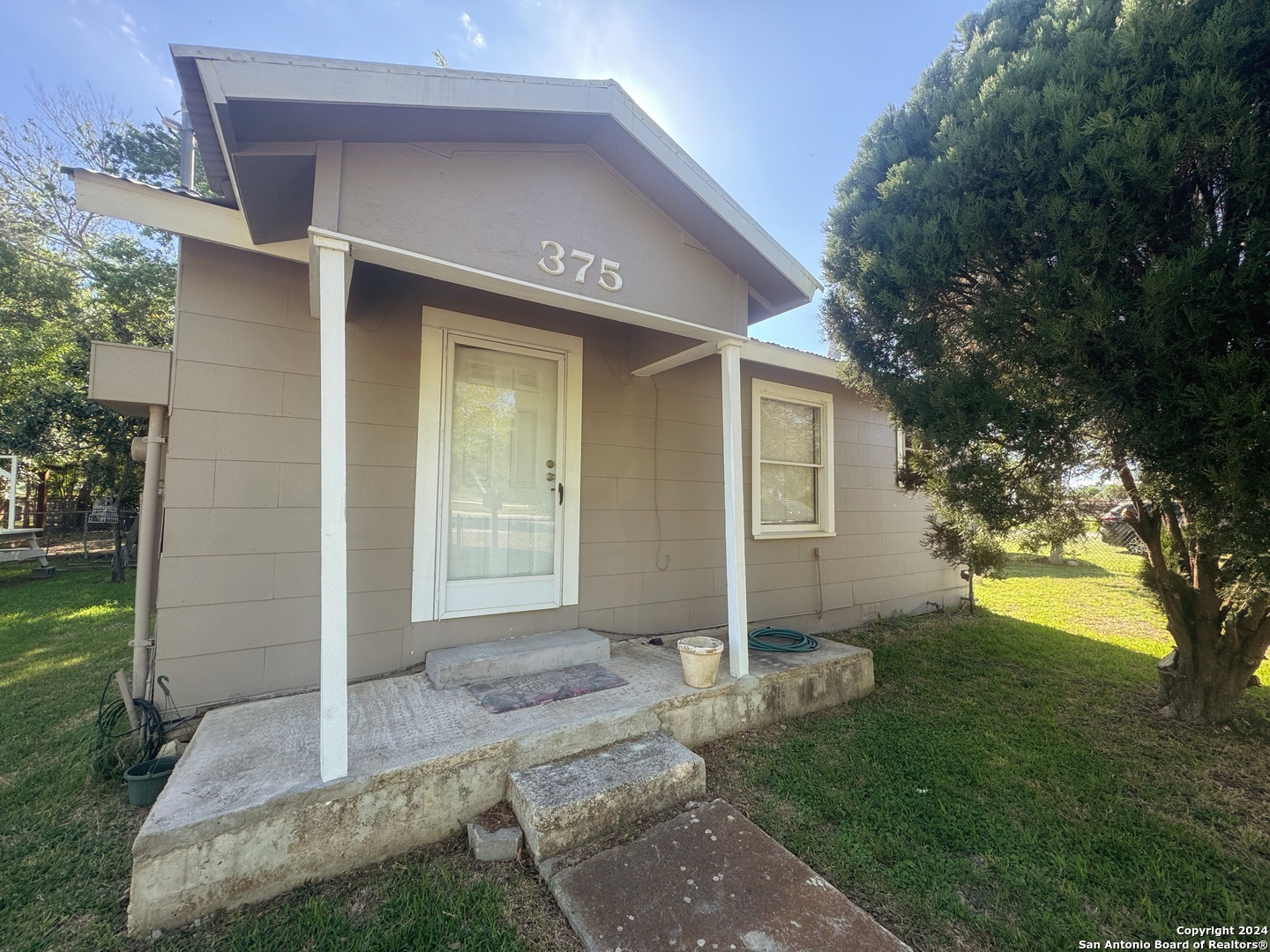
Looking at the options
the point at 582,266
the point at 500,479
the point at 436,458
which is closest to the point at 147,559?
the point at 436,458

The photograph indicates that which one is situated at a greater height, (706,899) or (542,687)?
(542,687)

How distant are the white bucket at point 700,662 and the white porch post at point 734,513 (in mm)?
213

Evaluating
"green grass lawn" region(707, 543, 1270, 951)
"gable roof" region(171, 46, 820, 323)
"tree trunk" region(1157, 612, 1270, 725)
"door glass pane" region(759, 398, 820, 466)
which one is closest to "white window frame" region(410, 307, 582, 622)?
"gable roof" region(171, 46, 820, 323)

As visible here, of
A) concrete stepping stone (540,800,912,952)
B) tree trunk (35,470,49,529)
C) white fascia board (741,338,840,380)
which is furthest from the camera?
tree trunk (35,470,49,529)

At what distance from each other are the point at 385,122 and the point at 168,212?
126 centimetres

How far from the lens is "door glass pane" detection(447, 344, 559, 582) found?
11.1 feet

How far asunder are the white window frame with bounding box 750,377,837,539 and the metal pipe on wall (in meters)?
4.14

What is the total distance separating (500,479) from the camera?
3498mm

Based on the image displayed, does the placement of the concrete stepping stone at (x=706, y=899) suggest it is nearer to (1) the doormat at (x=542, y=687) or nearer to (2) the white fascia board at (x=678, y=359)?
(1) the doormat at (x=542, y=687)

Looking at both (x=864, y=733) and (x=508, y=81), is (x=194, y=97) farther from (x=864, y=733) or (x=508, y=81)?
(x=864, y=733)

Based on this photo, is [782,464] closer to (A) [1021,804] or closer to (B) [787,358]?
(B) [787,358]

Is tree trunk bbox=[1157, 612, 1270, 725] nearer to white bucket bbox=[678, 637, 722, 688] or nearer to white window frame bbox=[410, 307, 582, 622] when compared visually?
white bucket bbox=[678, 637, 722, 688]

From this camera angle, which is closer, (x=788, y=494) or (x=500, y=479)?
(x=500, y=479)

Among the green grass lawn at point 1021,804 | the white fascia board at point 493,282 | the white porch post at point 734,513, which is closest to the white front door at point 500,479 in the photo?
the white fascia board at point 493,282
